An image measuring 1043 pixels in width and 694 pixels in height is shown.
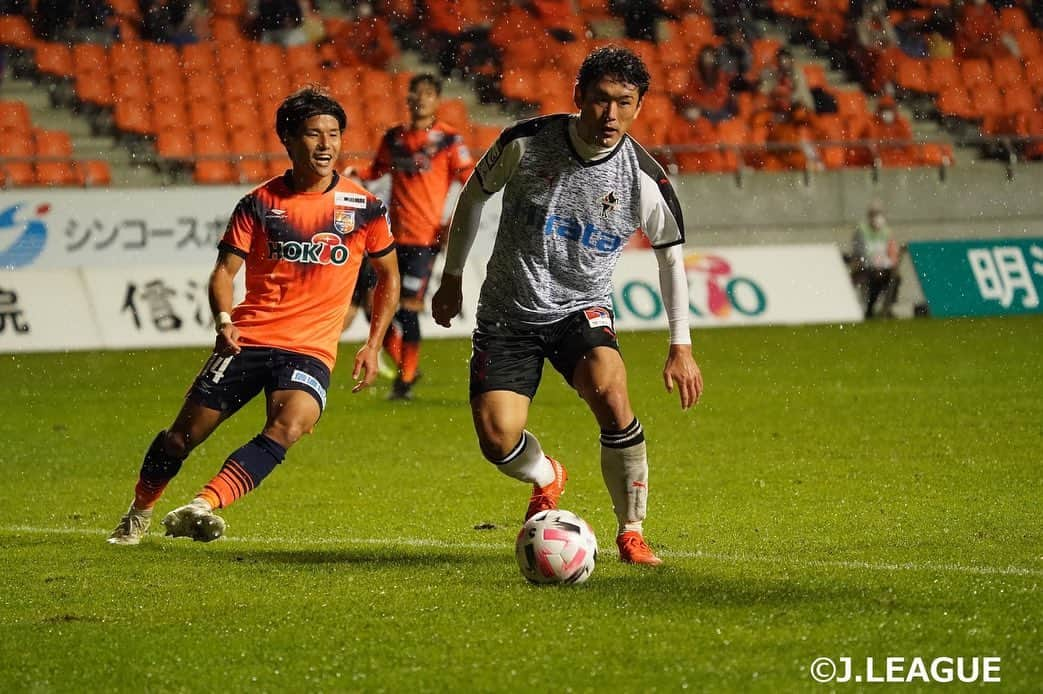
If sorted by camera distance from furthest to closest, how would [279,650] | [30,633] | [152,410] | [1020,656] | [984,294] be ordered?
[984,294]
[152,410]
[30,633]
[279,650]
[1020,656]

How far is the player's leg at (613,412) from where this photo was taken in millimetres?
6211

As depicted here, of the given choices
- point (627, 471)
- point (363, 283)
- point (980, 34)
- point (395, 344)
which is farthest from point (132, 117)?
point (627, 471)

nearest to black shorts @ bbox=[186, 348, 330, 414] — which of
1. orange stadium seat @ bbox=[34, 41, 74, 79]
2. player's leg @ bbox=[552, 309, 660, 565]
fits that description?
player's leg @ bbox=[552, 309, 660, 565]

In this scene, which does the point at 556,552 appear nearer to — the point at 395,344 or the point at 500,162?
the point at 500,162

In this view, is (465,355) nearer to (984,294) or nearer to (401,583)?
(984,294)

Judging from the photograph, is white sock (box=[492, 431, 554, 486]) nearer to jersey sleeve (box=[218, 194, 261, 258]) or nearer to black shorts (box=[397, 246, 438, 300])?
jersey sleeve (box=[218, 194, 261, 258])

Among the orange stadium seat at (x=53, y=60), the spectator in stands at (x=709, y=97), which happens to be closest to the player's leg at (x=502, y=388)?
the orange stadium seat at (x=53, y=60)

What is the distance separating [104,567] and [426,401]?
654 cm

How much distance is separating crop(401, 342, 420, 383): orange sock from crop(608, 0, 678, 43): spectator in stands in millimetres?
14174

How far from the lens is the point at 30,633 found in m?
5.27

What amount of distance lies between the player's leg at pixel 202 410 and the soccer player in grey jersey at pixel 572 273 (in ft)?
2.92

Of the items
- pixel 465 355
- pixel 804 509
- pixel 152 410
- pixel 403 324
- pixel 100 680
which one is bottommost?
pixel 100 680

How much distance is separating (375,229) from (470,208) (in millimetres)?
841

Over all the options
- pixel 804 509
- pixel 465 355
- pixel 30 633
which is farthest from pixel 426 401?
pixel 30 633
